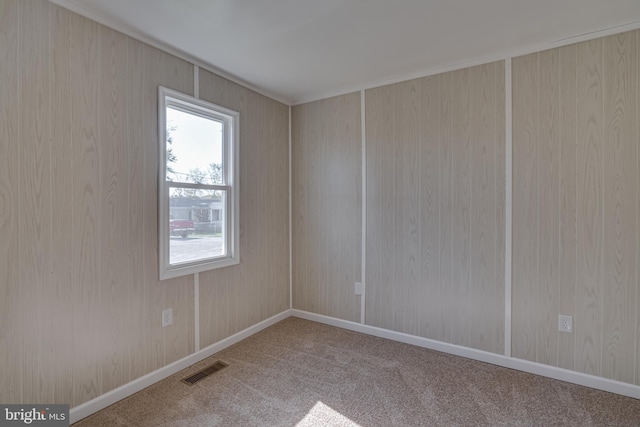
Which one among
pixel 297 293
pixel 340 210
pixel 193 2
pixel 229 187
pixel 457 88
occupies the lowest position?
pixel 297 293

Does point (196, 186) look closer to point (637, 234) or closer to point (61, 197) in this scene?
point (61, 197)

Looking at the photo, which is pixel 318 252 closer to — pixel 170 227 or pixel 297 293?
pixel 297 293

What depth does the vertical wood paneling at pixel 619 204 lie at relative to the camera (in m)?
2.08

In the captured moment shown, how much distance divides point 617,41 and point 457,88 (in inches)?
39.5

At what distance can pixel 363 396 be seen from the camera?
2115mm

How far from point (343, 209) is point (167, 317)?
73.7 inches

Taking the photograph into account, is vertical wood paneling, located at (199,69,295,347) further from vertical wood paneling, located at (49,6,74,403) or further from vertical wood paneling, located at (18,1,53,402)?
vertical wood paneling, located at (18,1,53,402)

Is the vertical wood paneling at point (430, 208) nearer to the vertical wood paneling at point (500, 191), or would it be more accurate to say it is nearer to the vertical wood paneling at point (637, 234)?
the vertical wood paneling at point (500, 191)

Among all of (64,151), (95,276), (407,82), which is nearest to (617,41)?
(407,82)

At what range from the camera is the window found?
237 centimetres

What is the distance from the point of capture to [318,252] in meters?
3.48

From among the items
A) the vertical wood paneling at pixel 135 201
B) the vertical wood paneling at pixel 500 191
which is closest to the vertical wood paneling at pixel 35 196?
the vertical wood paneling at pixel 135 201

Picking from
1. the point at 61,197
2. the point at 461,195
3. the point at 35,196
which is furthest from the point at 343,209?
the point at 35,196

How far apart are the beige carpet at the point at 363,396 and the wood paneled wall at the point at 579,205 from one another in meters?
0.35
